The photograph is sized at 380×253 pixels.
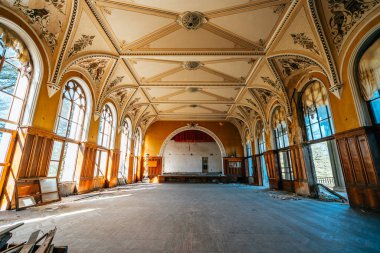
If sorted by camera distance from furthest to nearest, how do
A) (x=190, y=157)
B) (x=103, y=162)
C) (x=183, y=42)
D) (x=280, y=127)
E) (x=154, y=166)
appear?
(x=190, y=157)
(x=154, y=166)
(x=103, y=162)
(x=280, y=127)
(x=183, y=42)

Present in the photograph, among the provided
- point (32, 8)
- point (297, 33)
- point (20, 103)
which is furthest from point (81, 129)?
point (297, 33)

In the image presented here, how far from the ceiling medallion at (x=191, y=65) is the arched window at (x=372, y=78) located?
5.63 metres

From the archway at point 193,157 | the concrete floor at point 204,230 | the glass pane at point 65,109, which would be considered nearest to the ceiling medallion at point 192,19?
the glass pane at point 65,109

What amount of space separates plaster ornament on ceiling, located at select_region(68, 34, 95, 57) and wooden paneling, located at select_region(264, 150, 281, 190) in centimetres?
1027

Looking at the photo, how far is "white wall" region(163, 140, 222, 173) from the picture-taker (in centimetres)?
1838

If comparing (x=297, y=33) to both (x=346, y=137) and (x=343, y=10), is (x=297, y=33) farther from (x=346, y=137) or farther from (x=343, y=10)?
(x=346, y=137)

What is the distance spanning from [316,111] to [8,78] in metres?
10.3

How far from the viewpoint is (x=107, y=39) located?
20.2 feet

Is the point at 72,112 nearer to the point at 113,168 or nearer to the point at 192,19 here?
the point at 113,168

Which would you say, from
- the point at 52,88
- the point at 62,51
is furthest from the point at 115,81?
the point at 52,88

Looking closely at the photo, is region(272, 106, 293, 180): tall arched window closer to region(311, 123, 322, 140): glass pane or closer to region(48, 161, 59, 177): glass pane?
region(311, 123, 322, 140): glass pane

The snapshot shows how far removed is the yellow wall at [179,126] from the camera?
16.5 meters

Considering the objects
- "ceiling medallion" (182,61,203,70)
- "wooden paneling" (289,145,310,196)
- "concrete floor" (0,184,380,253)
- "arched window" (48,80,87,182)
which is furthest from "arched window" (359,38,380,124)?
"arched window" (48,80,87,182)

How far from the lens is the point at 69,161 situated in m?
7.14
